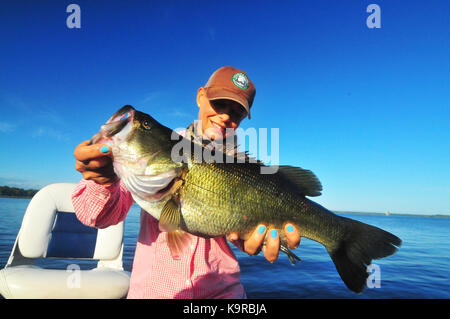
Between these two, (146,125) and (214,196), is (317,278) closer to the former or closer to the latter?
(214,196)

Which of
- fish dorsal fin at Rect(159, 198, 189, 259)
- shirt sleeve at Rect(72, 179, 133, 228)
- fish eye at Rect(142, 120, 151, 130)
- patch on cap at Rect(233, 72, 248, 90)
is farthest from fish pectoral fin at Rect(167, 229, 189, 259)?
patch on cap at Rect(233, 72, 248, 90)

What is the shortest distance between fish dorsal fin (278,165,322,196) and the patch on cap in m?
1.22

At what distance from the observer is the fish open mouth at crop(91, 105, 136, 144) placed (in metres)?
2.19

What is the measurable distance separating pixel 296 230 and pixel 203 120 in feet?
6.21

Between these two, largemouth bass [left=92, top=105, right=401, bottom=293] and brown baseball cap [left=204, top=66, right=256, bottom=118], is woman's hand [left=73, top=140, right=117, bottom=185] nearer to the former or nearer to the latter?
largemouth bass [left=92, top=105, right=401, bottom=293]

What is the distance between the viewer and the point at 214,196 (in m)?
2.45

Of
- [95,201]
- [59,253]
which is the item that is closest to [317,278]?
[59,253]

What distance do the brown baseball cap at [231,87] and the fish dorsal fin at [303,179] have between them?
99cm

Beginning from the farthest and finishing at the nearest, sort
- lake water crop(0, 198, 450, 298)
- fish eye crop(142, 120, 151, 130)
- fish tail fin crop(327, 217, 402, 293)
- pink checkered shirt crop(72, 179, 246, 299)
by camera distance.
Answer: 1. lake water crop(0, 198, 450, 298)
2. fish tail fin crop(327, 217, 402, 293)
3. fish eye crop(142, 120, 151, 130)
4. pink checkered shirt crop(72, 179, 246, 299)

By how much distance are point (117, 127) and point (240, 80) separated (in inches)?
71.9

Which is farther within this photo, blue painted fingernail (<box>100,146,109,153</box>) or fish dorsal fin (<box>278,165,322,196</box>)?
fish dorsal fin (<box>278,165,322,196</box>)

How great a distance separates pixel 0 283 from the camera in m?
3.80
